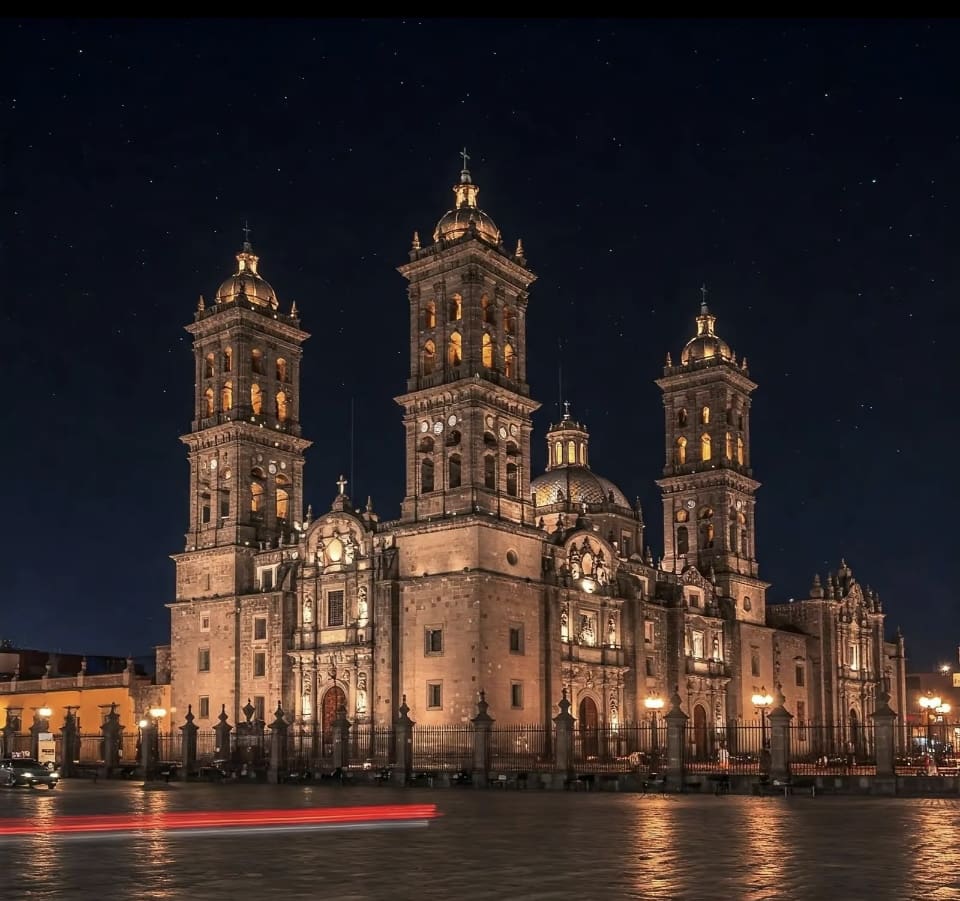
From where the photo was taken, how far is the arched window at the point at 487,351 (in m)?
60.2

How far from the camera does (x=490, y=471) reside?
2345 inches

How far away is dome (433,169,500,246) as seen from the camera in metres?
62.0

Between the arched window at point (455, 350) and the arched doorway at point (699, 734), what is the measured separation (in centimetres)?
2430

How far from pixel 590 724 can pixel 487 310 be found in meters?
20.4

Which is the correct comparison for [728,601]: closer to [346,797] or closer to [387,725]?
[387,725]

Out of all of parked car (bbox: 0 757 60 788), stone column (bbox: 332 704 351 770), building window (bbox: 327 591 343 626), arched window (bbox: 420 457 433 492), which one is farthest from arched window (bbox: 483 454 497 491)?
parked car (bbox: 0 757 60 788)

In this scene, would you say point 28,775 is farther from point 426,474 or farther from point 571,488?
point 571,488

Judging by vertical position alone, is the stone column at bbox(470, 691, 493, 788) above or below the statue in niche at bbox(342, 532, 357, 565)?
below

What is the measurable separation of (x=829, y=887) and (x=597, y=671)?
49.7m

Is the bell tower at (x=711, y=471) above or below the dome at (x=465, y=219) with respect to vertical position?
below

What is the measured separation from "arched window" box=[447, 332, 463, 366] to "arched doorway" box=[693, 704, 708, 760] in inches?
957

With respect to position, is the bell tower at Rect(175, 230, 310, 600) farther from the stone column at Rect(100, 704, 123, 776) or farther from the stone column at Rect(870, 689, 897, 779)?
the stone column at Rect(870, 689, 897, 779)

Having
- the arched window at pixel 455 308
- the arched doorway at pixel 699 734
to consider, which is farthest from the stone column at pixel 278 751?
the arched doorway at pixel 699 734

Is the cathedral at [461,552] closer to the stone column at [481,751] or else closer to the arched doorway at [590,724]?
the arched doorway at [590,724]
